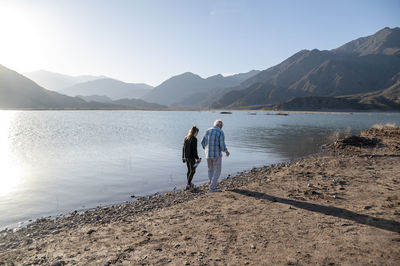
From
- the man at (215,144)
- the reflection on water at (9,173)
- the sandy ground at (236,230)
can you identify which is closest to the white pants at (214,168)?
the man at (215,144)

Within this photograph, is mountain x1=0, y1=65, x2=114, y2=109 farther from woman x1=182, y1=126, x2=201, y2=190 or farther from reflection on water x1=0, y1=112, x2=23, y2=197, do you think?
woman x1=182, y1=126, x2=201, y2=190

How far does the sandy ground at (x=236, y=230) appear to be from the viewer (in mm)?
4883

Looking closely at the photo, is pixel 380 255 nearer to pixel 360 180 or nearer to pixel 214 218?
pixel 214 218

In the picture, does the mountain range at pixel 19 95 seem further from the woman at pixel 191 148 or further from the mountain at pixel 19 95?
the woman at pixel 191 148

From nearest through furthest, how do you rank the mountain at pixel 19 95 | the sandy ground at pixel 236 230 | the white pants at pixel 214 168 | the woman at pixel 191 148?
the sandy ground at pixel 236 230 < the white pants at pixel 214 168 < the woman at pixel 191 148 < the mountain at pixel 19 95

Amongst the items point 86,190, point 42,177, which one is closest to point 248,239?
point 86,190

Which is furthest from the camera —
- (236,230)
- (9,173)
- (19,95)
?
(19,95)

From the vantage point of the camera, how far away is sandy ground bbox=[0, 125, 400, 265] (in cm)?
488

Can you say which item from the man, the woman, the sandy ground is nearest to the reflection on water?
the sandy ground

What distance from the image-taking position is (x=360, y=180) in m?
9.89

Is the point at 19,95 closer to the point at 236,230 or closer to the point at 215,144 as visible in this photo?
the point at 215,144

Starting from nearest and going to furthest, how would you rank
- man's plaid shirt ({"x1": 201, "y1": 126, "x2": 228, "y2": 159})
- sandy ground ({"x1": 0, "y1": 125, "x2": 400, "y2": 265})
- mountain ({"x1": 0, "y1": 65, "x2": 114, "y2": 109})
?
1. sandy ground ({"x1": 0, "y1": 125, "x2": 400, "y2": 265})
2. man's plaid shirt ({"x1": 201, "y1": 126, "x2": 228, "y2": 159})
3. mountain ({"x1": 0, "y1": 65, "x2": 114, "y2": 109})

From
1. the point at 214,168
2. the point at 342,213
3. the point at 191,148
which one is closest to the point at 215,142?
the point at 214,168

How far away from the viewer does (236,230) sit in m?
6.05
